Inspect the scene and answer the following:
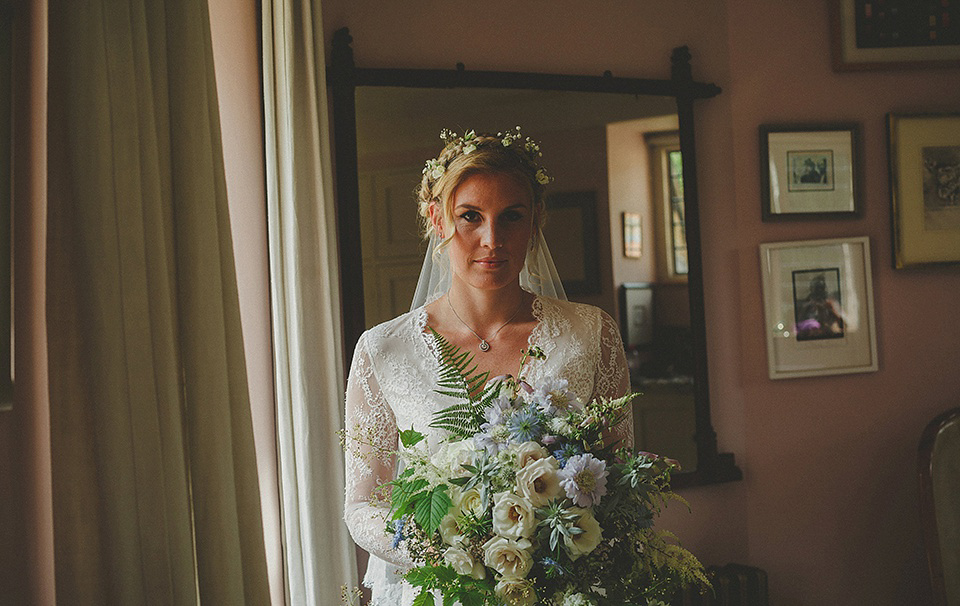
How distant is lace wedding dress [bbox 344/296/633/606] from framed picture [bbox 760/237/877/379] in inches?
49.0

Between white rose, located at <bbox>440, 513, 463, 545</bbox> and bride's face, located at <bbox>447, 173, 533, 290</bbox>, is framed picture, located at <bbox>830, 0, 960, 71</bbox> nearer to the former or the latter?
bride's face, located at <bbox>447, 173, 533, 290</bbox>

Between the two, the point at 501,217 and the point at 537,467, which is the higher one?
the point at 501,217

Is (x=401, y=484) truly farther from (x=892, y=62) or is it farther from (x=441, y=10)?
(x=892, y=62)

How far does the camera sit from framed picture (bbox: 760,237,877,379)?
3.03 m

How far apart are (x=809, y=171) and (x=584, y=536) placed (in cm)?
231

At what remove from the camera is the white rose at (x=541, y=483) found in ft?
3.94

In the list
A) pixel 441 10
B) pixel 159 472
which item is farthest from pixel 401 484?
pixel 441 10

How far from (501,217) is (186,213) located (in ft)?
2.70

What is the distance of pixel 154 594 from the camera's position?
117 cm

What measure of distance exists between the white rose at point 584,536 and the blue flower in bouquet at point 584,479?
0.02 metres

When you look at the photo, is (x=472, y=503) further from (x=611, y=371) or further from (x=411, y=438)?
(x=611, y=371)

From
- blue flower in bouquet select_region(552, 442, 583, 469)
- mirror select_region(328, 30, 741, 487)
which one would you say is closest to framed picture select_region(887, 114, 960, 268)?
mirror select_region(328, 30, 741, 487)

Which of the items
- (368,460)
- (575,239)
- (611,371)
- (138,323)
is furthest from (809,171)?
(138,323)

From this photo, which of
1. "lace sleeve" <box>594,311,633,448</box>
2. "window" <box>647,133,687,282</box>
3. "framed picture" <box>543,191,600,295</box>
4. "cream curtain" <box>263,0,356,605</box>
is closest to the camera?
"lace sleeve" <box>594,311,633,448</box>
